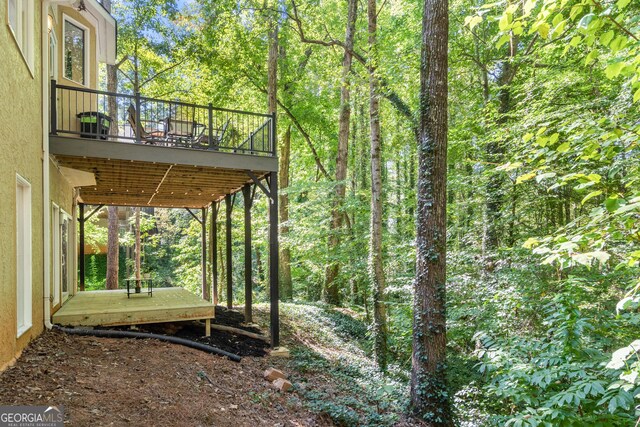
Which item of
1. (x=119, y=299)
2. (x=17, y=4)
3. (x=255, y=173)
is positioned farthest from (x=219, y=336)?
(x=17, y=4)

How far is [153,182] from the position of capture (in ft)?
29.3

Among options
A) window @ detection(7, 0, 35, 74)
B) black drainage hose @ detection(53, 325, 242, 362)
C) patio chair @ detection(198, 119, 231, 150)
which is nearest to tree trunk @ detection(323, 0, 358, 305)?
patio chair @ detection(198, 119, 231, 150)

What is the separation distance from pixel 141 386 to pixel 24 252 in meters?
2.24

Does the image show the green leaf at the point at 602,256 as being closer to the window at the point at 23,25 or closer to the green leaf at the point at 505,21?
the green leaf at the point at 505,21

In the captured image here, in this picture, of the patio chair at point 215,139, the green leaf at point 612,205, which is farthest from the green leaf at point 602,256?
the patio chair at point 215,139

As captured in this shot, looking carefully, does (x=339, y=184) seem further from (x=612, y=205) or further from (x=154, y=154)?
(x=612, y=205)

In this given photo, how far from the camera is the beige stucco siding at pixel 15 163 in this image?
4.04m

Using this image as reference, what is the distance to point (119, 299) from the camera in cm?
860

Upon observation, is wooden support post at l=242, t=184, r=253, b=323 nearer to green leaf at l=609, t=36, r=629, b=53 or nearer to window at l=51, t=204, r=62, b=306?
window at l=51, t=204, r=62, b=306

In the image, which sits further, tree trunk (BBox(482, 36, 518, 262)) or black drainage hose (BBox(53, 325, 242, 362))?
tree trunk (BBox(482, 36, 518, 262))

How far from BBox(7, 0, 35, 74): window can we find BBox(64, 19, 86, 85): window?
3533mm

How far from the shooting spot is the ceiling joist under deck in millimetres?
7246

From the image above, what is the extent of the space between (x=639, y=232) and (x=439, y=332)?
12.2 feet

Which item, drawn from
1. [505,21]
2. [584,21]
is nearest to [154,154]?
[505,21]
